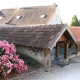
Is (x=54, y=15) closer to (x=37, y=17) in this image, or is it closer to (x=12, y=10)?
(x=37, y=17)

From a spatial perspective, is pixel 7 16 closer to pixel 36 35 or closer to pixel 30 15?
pixel 30 15

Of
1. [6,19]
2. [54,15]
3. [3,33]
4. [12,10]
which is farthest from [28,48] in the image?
[12,10]

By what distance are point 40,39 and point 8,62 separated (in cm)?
399

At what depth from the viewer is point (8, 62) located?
898 cm

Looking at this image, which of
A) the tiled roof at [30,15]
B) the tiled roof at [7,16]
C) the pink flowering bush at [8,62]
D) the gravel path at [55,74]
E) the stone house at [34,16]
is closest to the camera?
the pink flowering bush at [8,62]

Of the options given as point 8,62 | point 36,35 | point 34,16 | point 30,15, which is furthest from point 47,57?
point 30,15

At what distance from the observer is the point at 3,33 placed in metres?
16.0

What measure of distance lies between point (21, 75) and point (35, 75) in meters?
0.95


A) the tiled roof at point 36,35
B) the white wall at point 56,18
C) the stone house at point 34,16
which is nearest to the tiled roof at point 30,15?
the stone house at point 34,16

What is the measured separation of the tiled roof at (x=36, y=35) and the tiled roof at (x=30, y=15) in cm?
1740

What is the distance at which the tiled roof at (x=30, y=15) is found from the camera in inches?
1292

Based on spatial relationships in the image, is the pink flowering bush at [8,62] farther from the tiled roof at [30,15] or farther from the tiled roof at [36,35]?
the tiled roof at [30,15]

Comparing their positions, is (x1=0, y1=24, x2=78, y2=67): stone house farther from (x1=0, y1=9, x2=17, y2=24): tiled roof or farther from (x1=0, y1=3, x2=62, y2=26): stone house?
(x1=0, y1=9, x2=17, y2=24): tiled roof

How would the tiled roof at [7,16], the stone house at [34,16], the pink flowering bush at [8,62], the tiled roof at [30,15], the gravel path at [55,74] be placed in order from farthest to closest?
the tiled roof at [7,16], the tiled roof at [30,15], the stone house at [34,16], the gravel path at [55,74], the pink flowering bush at [8,62]
